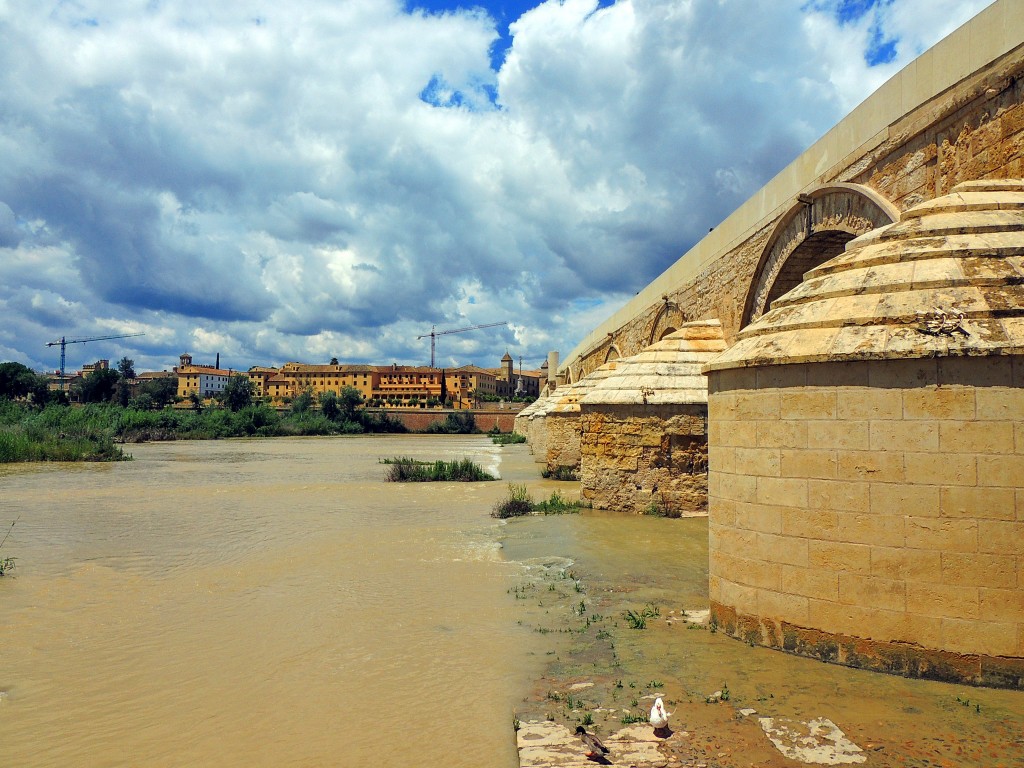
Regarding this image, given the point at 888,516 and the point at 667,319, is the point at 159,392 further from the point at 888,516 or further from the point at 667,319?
the point at 888,516

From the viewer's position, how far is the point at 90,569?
7930mm

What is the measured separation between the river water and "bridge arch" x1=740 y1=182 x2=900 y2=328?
514 centimetres

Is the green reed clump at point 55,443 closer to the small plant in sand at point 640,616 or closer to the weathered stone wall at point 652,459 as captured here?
the weathered stone wall at point 652,459

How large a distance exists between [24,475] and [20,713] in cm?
1822

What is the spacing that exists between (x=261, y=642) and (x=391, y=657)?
111 centimetres

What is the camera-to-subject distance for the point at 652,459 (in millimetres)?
10797

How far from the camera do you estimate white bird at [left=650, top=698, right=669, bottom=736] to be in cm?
337

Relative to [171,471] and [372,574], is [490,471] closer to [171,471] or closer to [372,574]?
[171,471]

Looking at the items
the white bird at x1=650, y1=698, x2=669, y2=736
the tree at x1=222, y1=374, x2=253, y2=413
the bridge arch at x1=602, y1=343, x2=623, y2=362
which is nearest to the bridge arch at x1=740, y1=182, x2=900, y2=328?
the white bird at x1=650, y1=698, x2=669, y2=736

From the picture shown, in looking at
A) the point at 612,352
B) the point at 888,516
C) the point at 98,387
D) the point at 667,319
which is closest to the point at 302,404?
the point at 98,387

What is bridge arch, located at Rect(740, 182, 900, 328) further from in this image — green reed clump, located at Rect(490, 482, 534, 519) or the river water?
the river water

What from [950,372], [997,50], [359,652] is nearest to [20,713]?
[359,652]

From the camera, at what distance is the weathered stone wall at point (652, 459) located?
10.6 meters

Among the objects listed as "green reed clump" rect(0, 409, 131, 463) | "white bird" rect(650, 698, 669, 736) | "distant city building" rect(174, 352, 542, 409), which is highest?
"distant city building" rect(174, 352, 542, 409)
